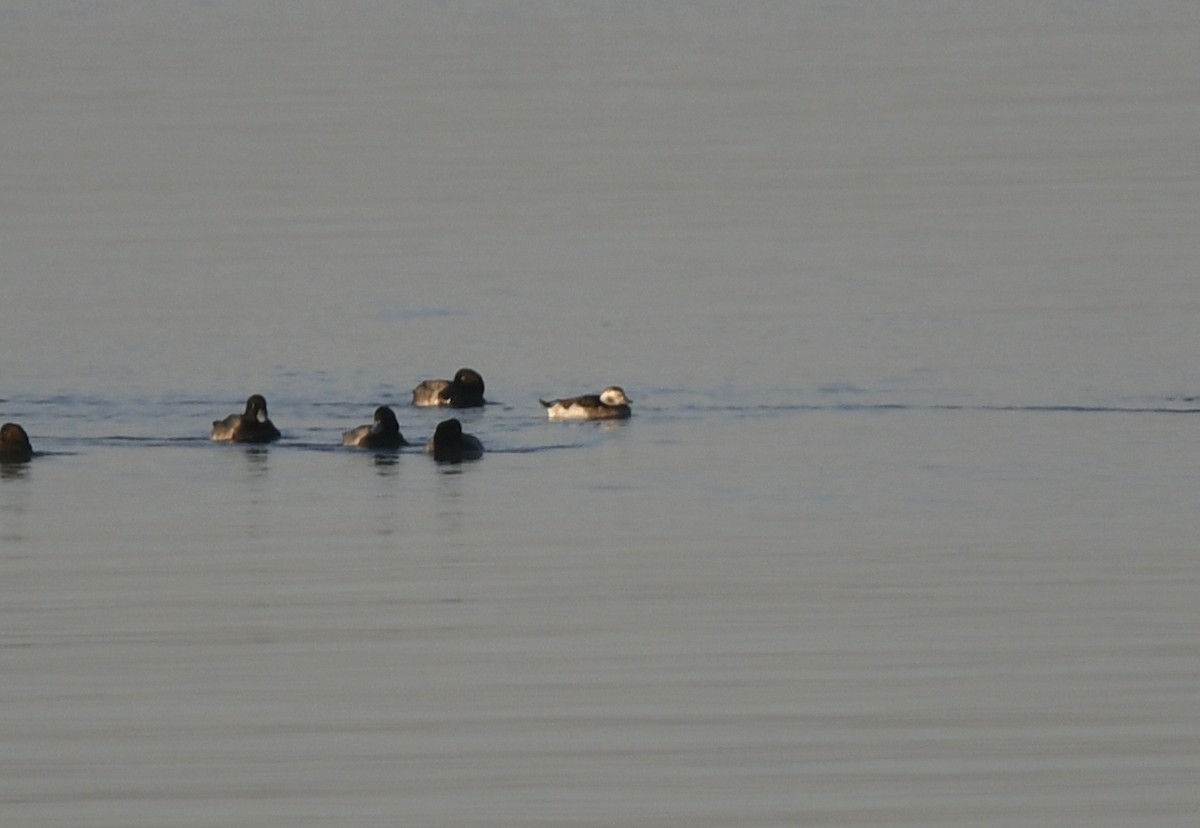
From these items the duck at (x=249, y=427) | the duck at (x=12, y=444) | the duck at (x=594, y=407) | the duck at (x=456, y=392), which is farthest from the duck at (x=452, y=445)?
the duck at (x=12, y=444)

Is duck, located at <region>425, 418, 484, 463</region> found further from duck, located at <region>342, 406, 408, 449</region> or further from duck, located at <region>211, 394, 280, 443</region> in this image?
duck, located at <region>211, 394, 280, 443</region>

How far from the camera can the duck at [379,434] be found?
2192 centimetres

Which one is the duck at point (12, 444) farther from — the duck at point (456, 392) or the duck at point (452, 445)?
the duck at point (456, 392)

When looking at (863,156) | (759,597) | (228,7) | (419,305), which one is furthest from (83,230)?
(228,7)

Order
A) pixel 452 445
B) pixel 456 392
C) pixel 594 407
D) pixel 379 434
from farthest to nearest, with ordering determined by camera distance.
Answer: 1. pixel 456 392
2. pixel 594 407
3. pixel 379 434
4. pixel 452 445

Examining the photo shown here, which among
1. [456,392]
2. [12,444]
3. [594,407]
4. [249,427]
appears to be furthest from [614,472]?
[12,444]

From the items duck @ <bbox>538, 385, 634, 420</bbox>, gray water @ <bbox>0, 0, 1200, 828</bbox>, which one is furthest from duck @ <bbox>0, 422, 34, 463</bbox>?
duck @ <bbox>538, 385, 634, 420</bbox>

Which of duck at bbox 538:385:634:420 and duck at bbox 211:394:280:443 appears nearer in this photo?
duck at bbox 211:394:280:443

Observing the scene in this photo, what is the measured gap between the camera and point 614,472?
2089 centimetres

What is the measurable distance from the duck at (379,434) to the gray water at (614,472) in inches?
3.9

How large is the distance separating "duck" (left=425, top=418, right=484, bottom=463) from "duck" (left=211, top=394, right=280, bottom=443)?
125cm

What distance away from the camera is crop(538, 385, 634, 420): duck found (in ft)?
74.2

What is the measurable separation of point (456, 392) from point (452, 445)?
2.33 metres

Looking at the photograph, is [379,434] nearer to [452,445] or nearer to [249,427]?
[452,445]
